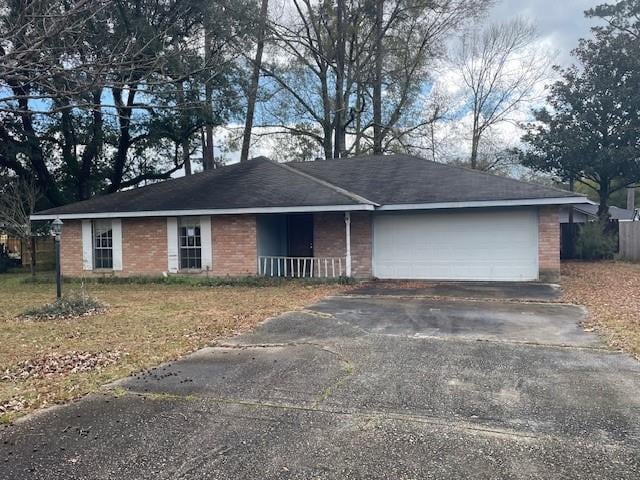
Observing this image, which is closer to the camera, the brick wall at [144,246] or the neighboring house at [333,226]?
the neighboring house at [333,226]

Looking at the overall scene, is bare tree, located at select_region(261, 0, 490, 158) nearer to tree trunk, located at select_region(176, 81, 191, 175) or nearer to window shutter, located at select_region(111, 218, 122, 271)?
tree trunk, located at select_region(176, 81, 191, 175)

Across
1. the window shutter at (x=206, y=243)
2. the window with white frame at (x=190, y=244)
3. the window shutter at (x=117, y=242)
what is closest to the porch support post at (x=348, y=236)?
the window shutter at (x=206, y=243)

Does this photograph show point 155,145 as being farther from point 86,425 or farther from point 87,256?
point 86,425

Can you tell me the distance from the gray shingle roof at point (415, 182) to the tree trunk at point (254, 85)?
219 inches

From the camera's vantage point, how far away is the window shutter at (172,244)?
15.5m

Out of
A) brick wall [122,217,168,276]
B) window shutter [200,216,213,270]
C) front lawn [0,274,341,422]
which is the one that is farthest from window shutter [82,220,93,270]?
window shutter [200,216,213,270]

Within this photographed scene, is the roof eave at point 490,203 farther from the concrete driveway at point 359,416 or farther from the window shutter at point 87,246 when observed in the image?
the window shutter at point 87,246

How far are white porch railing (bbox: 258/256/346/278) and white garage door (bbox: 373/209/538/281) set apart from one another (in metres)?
1.16


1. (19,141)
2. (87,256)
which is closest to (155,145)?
(19,141)

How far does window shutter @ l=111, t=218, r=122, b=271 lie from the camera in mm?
16141

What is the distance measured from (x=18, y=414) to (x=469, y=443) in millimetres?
3748

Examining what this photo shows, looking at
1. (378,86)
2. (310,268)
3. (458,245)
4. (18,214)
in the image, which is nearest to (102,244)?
(18,214)

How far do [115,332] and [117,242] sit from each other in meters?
9.27

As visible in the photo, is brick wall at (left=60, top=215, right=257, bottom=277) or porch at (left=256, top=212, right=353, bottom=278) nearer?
porch at (left=256, top=212, right=353, bottom=278)
